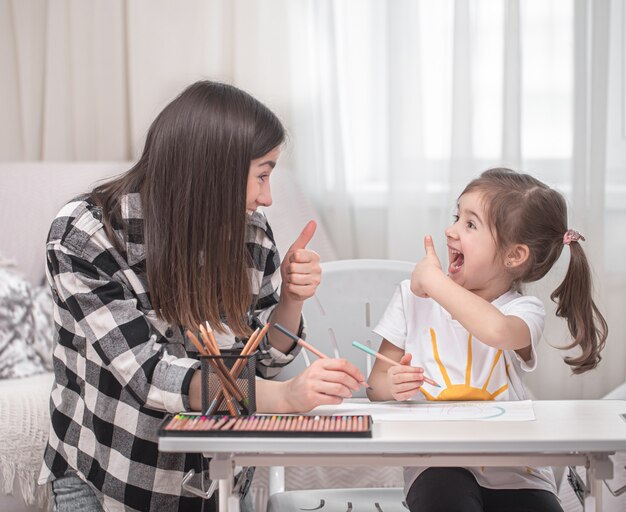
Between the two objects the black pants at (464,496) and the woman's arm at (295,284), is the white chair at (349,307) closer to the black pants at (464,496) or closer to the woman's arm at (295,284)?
the woman's arm at (295,284)

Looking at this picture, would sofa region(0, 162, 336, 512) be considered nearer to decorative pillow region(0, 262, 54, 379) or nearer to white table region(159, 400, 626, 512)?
decorative pillow region(0, 262, 54, 379)

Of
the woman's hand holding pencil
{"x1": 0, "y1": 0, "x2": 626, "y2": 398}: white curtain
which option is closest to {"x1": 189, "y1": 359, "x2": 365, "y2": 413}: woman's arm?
the woman's hand holding pencil

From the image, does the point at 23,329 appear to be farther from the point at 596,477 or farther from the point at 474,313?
the point at 596,477

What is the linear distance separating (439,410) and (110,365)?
45cm

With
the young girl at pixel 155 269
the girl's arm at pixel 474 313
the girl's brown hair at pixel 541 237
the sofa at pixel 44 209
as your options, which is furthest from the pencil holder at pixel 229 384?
the sofa at pixel 44 209

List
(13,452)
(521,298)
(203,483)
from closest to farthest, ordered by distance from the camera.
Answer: (203,483) < (521,298) < (13,452)

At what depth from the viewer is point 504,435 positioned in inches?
38.7

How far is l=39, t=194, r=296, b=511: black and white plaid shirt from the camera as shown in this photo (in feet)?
3.90

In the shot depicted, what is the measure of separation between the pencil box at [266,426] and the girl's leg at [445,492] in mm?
221

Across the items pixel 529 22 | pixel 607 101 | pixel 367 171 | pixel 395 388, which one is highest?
pixel 529 22

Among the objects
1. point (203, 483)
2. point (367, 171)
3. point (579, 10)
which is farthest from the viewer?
point (367, 171)

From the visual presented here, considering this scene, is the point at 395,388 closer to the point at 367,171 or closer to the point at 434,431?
the point at 434,431

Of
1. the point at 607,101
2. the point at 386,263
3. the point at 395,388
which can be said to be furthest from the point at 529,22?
the point at 395,388

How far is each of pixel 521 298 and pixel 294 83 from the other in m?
1.21
